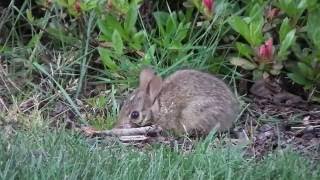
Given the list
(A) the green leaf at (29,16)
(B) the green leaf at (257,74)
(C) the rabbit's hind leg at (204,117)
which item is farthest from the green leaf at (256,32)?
(A) the green leaf at (29,16)

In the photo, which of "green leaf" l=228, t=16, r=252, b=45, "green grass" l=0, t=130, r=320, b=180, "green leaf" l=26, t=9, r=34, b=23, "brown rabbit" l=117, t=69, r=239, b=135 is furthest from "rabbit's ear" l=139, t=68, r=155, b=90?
"green leaf" l=26, t=9, r=34, b=23

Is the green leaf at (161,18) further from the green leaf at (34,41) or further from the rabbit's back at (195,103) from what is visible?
the rabbit's back at (195,103)

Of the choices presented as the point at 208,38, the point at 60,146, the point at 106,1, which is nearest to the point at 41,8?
the point at 106,1

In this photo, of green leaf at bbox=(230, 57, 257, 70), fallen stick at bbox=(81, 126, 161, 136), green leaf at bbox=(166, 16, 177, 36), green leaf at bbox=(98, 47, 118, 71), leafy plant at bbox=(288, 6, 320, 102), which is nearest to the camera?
fallen stick at bbox=(81, 126, 161, 136)

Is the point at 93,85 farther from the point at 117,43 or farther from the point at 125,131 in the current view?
the point at 125,131

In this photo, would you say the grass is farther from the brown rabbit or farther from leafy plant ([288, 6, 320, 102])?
leafy plant ([288, 6, 320, 102])

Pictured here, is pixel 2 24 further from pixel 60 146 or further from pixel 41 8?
pixel 60 146

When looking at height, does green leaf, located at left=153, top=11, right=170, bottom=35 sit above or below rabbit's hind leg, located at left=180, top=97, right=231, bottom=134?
Answer: above

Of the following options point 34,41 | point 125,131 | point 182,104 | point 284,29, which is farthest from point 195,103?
point 34,41
